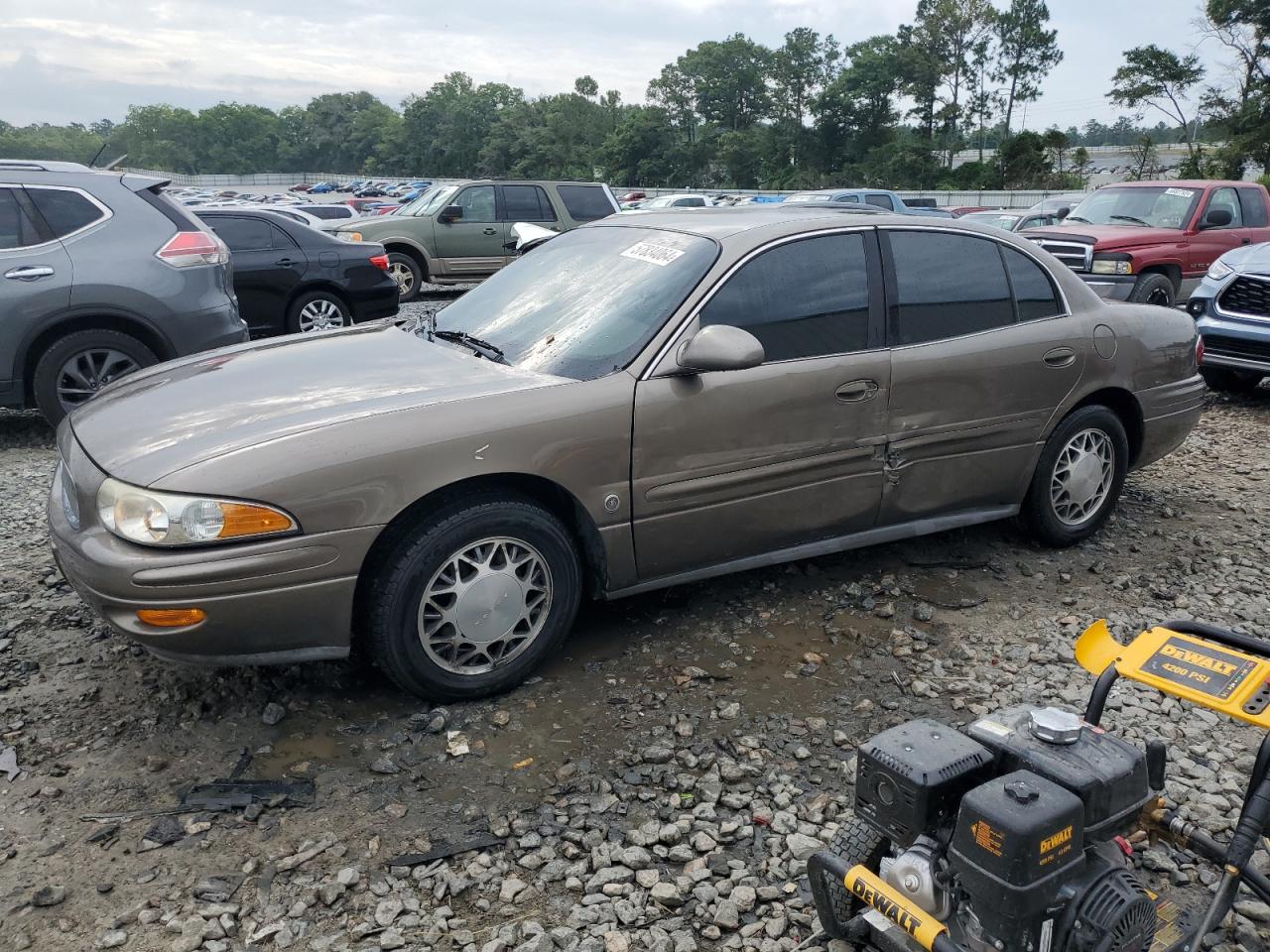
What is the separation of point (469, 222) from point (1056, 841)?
1315 cm

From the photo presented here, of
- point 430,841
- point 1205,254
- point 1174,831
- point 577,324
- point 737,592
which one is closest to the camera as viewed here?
point 1174,831

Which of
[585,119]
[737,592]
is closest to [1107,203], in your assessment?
[737,592]

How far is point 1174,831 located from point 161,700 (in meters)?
3.05

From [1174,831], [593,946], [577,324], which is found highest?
[577,324]

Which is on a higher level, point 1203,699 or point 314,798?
point 1203,699

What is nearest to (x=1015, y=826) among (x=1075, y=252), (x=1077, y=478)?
Answer: (x=1077, y=478)

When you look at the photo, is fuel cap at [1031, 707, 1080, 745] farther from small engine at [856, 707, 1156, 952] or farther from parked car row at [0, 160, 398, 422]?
parked car row at [0, 160, 398, 422]

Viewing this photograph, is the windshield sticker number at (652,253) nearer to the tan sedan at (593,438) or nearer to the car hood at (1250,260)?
the tan sedan at (593,438)

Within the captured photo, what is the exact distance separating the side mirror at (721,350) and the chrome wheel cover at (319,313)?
23.3 ft

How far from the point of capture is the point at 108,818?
278cm

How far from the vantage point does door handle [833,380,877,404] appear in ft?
12.7

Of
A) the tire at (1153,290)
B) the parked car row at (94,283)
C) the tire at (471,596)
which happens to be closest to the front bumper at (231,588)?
the tire at (471,596)

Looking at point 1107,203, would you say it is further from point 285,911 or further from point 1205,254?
point 285,911

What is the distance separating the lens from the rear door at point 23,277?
6.22m
